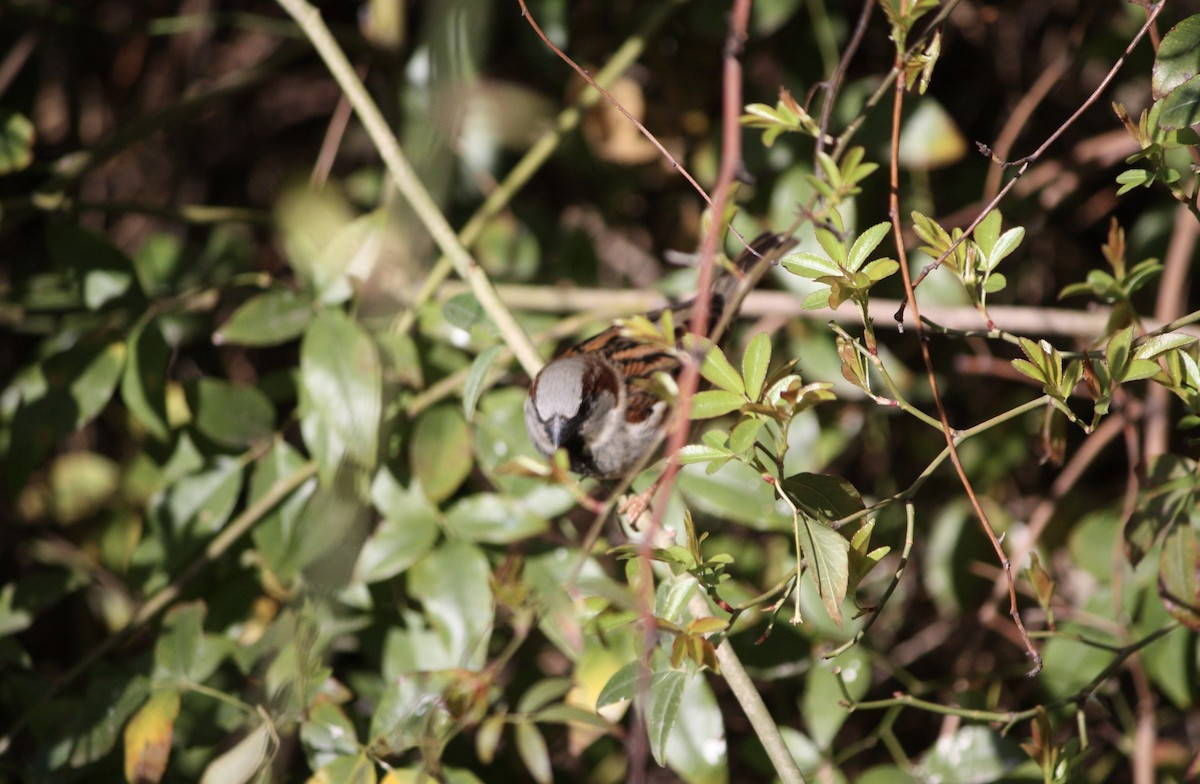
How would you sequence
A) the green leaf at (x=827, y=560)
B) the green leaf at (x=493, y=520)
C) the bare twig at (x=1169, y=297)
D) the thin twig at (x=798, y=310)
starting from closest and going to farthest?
the green leaf at (x=827, y=560)
the green leaf at (x=493, y=520)
the thin twig at (x=798, y=310)
the bare twig at (x=1169, y=297)

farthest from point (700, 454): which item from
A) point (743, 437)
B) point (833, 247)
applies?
point (833, 247)

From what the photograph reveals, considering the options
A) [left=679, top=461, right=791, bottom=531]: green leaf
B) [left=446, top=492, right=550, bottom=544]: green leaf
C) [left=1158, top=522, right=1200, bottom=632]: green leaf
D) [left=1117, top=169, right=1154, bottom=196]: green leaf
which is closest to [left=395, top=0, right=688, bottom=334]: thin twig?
[left=446, top=492, right=550, bottom=544]: green leaf

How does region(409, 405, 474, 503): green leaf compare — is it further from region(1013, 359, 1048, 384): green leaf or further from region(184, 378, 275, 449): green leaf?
region(1013, 359, 1048, 384): green leaf

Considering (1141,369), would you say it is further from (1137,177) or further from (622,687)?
(622,687)

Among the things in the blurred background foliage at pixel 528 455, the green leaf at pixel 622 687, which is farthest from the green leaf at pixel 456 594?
the green leaf at pixel 622 687

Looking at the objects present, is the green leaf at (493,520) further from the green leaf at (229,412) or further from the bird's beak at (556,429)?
the green leaf at (229,412)

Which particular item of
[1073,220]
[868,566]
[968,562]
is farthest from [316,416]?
[1073,220]

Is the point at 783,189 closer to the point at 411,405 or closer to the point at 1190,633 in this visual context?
the point at 411,405
